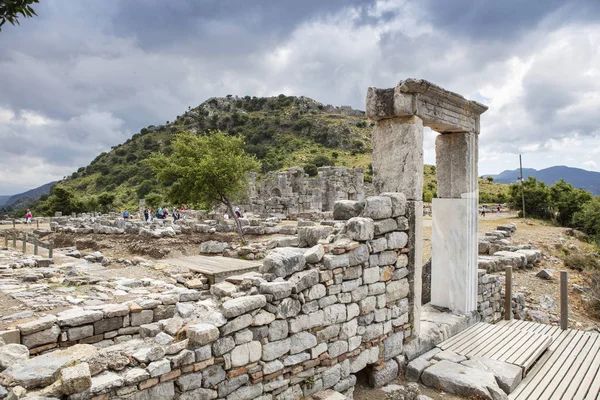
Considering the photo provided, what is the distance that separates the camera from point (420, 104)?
6.03 meters

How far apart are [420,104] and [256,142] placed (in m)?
76.9

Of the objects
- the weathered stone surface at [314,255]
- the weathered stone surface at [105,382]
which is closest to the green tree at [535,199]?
the weathered stone surface at [314,255]

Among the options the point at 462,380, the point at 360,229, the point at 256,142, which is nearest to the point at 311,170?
the point at 256,142

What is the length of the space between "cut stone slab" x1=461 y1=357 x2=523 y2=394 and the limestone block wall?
1.08 m

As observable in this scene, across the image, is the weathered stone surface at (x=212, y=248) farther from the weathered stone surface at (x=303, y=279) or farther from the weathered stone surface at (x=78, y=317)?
the weathered stone surface at (x=303, y=279)

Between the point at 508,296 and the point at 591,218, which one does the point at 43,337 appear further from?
the point at 591,218

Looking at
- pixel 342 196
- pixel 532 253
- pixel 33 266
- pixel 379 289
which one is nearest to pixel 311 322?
pixel 379 289

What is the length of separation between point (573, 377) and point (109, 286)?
9.37 metres

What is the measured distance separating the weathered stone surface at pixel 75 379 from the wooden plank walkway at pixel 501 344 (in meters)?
5.38

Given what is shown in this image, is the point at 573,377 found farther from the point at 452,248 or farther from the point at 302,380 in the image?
the point at 302,380

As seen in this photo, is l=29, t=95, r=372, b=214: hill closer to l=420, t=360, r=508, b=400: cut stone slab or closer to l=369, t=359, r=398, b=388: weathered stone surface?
l=369, t=359, r=398, b=388: weathered stone surface

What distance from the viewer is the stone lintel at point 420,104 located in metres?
5.82

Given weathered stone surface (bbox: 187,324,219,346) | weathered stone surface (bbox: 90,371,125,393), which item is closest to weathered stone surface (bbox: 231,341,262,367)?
weathered stone surface (bbox: 187,324,219,346)

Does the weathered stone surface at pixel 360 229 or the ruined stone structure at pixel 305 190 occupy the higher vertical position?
the ruined stone structure at pixel 305 190
